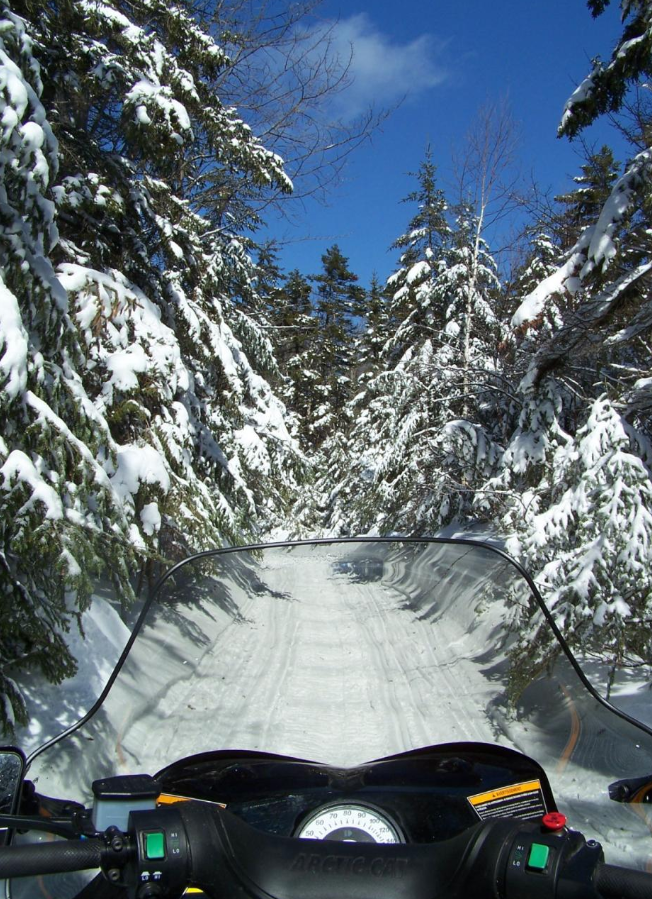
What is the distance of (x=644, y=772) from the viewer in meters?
1.79

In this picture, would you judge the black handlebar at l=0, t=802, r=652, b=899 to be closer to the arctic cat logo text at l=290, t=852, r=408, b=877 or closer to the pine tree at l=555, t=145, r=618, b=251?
the arctic cat logo text at l=290, t=852, r=408, b=877

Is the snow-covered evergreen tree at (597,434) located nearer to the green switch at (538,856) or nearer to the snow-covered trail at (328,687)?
the snow-covered trail at (328,687)

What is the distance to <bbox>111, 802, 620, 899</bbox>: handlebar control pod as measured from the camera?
1.25 metres

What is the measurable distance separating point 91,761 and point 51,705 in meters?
2.72

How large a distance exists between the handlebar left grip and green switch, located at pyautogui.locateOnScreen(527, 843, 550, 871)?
0.76 meters

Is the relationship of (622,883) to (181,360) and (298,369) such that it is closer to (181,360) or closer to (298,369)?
(181,360)

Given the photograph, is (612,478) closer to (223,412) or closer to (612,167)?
(223,412)

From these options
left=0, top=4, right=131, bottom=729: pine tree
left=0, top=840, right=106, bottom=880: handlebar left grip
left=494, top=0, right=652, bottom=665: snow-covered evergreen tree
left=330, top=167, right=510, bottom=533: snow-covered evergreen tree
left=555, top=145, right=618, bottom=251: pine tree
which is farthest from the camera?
left=330, top=167, right=510, bottom=533: snow-covered evergreen tree

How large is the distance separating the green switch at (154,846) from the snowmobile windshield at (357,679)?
51cm

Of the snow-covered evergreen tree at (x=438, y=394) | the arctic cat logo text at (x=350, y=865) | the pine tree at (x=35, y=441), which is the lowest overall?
the arctic cat logo text at (x=350, y=865)

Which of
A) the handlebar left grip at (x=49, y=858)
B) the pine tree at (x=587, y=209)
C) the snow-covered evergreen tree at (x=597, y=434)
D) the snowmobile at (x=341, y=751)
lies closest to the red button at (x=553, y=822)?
the snowmobile at (x=341, y=751)

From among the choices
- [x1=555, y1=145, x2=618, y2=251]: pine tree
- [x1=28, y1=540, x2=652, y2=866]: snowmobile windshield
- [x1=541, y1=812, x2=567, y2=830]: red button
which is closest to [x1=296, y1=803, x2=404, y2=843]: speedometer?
[x1=28, y1=540, x2=652, y2=866]: snowmobile windshield

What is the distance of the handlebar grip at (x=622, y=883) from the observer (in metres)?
1.15

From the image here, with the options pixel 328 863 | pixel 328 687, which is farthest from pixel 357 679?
pixel 328 863
